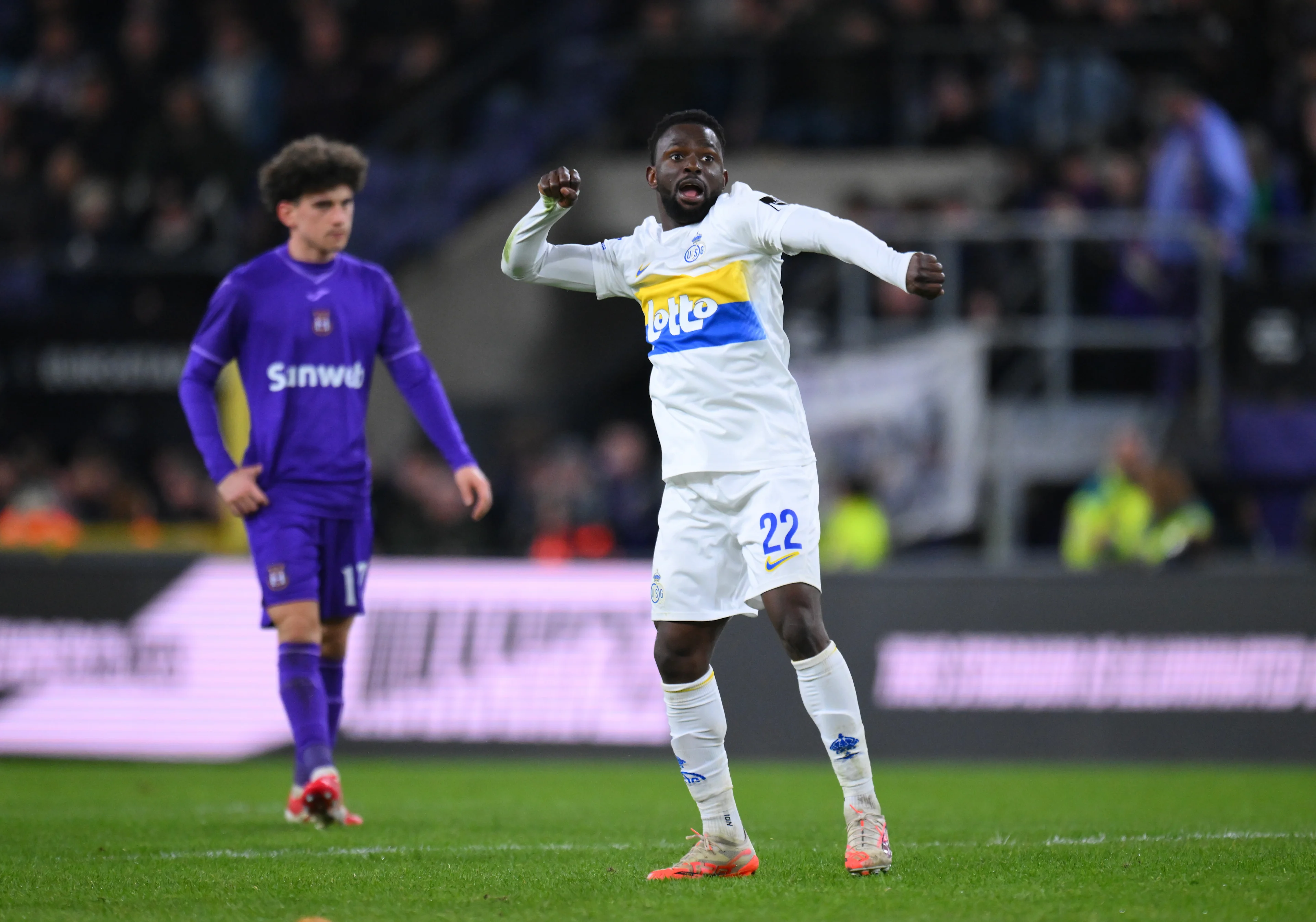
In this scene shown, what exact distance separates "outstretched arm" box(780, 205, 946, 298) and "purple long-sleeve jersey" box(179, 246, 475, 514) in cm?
222

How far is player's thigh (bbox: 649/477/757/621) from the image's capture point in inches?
215

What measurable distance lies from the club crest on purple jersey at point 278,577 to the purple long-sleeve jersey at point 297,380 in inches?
10.3

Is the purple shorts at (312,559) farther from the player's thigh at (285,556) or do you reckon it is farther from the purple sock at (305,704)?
the purple sock at (305,704)

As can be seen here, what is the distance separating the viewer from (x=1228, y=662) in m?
11.1

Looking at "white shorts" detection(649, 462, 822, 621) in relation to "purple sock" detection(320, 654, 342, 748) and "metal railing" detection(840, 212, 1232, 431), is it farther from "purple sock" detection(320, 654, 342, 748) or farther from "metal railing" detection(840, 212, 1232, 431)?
"metal railing" detection(840, 212, 1232, 431)

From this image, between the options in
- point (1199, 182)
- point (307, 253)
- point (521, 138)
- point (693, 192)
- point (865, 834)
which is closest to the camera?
point (865, 834)

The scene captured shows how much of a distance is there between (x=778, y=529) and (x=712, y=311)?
28.1 inches

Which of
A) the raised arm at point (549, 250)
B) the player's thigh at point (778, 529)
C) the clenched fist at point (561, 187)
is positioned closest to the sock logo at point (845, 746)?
the player's thigh at point (778, 529)

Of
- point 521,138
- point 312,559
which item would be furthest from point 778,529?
point 521,138

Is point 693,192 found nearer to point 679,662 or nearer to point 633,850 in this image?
point 679,662

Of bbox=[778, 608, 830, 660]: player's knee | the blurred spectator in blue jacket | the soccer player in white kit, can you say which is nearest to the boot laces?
the soccer player in white kit

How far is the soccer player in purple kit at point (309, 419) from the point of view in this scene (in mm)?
7094

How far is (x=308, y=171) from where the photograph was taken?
729 centimetres

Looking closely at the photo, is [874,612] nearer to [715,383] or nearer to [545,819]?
[545,819]
